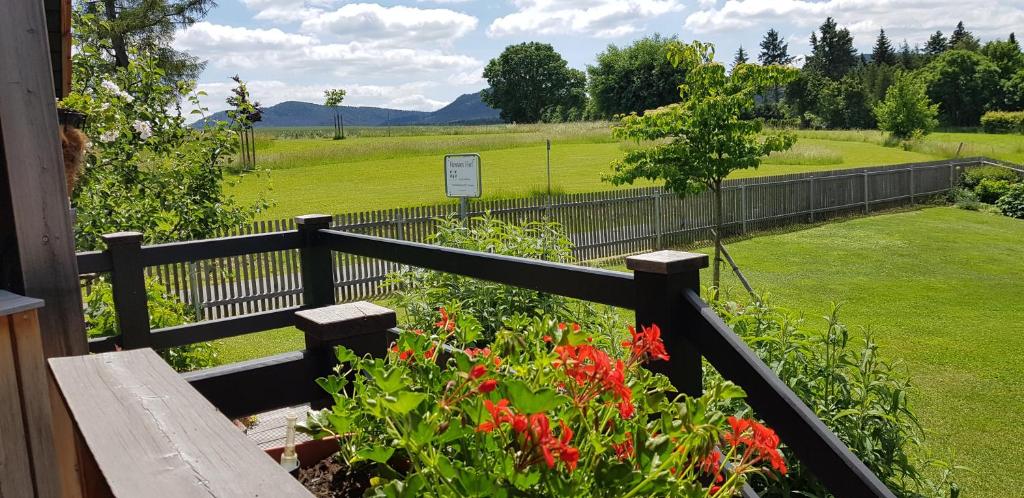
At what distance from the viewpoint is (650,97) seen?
90.4 meters

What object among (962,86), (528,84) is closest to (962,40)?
(962,86)

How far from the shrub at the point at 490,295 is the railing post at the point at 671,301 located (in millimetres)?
1947

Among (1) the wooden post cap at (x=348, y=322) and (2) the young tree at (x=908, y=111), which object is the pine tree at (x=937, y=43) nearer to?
(2) the young tree at (x=908, y=111)

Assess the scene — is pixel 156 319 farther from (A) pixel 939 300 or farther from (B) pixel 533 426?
(A) pixel 939 300

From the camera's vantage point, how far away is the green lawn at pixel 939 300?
6.54 m

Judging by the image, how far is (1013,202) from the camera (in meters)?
23.1

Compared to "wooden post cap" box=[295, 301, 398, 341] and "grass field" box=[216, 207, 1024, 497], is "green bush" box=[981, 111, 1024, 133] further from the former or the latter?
"wooden post cap" box=[295, 301, 398, 341]

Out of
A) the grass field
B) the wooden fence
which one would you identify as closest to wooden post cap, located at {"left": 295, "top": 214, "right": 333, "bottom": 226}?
the grass field

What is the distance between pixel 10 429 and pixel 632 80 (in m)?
94.3

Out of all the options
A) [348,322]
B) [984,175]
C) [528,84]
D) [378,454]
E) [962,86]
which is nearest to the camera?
[378,454]

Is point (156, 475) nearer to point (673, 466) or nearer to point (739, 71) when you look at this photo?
point (673, 466)

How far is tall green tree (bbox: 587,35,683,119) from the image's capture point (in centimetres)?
8981

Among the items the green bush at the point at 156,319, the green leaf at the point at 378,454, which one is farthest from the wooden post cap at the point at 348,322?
the green bush at the point at 156,319

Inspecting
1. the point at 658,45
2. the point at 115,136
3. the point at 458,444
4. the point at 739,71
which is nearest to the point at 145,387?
the point at 458,444
